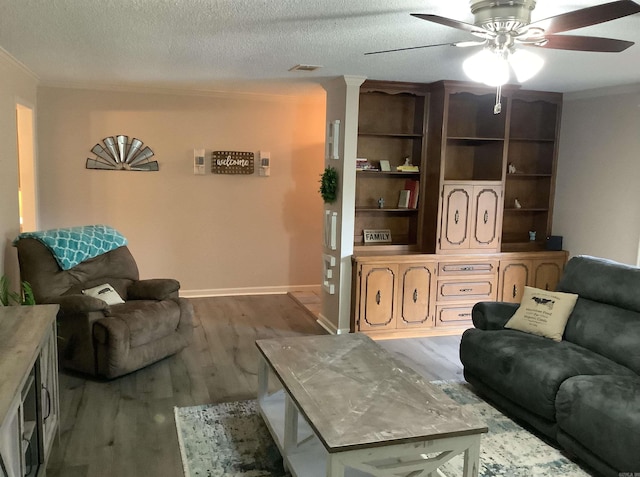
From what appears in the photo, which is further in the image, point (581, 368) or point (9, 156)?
point (9, 156)

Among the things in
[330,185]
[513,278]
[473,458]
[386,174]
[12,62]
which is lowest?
[473,458]

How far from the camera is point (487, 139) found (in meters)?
5.29

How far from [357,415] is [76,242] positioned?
9.93ft

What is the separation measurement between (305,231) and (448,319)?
2.23 m

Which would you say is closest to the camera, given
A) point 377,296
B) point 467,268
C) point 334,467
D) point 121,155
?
point 334,467

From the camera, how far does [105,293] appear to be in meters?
4.37

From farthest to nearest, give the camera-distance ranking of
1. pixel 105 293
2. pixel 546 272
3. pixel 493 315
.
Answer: pixel 546 272 < pixel 105 293 < pixel 493 315

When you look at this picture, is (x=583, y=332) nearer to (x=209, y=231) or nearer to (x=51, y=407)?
(x=51, y=407)

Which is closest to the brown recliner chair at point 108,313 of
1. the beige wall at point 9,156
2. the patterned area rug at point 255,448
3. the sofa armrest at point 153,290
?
the sofa armrest at point 153,290

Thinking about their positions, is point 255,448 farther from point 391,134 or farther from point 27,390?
point 391,134

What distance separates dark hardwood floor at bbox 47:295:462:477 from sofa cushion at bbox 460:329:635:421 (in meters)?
0.56

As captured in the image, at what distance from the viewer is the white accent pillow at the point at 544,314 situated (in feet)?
12.2

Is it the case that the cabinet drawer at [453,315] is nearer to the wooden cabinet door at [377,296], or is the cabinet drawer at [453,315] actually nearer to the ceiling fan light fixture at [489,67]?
the wooden cabinet door at [377,296]

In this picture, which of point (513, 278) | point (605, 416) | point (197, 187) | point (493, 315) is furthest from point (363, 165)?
point (605, 416)
